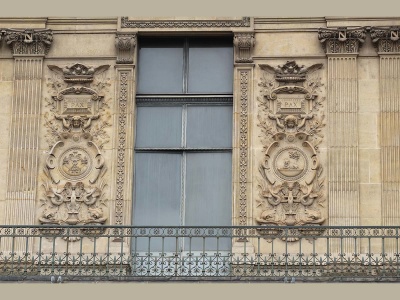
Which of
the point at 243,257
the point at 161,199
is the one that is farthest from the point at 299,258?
the point at 161,199

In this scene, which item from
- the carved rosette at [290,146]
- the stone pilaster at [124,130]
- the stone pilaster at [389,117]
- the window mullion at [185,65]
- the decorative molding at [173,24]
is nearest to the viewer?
the stone pilaster at [389,117]

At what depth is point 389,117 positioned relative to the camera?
24172mm

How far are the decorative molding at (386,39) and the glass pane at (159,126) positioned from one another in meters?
3.66

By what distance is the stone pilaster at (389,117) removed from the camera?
78.0 ft

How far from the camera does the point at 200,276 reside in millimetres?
22281

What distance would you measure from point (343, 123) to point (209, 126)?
94.6 inches

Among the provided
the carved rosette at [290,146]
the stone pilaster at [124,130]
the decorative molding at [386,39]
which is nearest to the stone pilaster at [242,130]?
the carved rosette at [290,146]

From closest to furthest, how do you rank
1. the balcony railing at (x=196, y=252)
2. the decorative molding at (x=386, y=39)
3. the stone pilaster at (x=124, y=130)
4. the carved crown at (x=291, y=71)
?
the balcony railing at (x=196, y=252) → the stone pilaster at (x=124, y=130) → the decorative molding at (x=386, y=39) → the carved crown at (x=291, y=71)

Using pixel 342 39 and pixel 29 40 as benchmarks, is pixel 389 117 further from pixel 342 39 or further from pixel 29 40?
pixel 29 40

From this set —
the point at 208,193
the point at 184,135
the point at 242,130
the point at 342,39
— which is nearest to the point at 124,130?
the point at 184,135

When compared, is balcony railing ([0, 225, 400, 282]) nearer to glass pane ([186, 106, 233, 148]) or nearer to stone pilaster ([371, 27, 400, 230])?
stone pilaster ([371, 27, 400, 230])

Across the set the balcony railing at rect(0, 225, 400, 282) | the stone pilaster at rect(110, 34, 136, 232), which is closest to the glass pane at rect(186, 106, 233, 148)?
the stone pilaster at rect(110, 34, 136, 232)

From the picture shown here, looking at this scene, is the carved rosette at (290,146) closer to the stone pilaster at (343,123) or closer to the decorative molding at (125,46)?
the stone pilaster at (343,123)

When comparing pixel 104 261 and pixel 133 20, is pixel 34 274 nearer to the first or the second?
pixel 104 261
